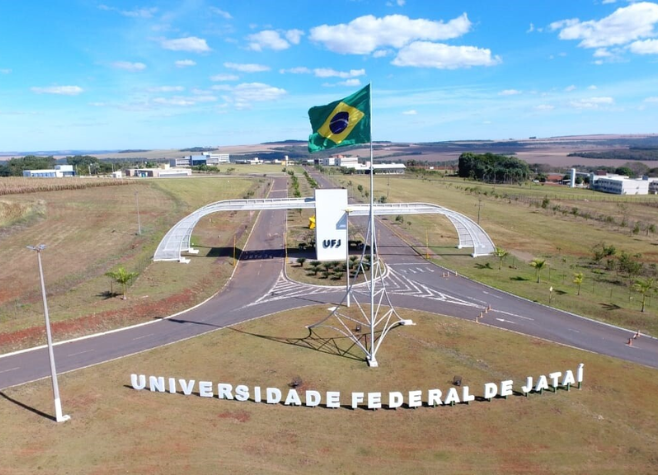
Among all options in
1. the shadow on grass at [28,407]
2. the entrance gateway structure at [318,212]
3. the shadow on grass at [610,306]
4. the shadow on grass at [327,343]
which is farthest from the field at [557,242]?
the shadow on grass at [28,407]

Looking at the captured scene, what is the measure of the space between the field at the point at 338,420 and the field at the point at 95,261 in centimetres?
1154

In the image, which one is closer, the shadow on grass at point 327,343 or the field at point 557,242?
the shadow on grass at point 327,343

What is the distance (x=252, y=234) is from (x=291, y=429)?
69.4 m

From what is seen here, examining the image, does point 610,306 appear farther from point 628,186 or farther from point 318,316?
point 628,186

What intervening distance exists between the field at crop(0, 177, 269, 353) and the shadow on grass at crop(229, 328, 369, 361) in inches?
603

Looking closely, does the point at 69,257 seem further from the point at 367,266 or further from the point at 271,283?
the point at 367,266

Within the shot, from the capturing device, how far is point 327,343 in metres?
41.8

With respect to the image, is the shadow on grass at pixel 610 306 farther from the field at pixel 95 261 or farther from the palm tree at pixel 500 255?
the field at pixel 95 261

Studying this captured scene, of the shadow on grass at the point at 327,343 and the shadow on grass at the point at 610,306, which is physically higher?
the shadow on grass at the point at 327,343

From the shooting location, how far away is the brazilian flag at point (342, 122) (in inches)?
1318

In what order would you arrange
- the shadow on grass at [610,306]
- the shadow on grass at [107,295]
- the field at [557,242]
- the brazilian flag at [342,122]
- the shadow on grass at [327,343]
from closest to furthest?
the brazilian flag at [342,122]
the shadow on grass at [327,343]
the shadow on grass at [610,306]
the shadow on grass at [107,295]
the field at [557,242]

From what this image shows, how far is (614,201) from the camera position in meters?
147

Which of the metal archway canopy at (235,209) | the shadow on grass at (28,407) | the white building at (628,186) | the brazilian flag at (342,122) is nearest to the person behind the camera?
the shadow on grass at (28,407)

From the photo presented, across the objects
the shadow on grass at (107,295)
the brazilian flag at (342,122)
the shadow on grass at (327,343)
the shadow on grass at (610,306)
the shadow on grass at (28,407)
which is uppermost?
the brazilian flag at (342,122)
